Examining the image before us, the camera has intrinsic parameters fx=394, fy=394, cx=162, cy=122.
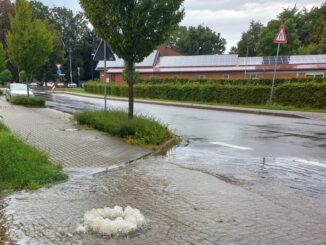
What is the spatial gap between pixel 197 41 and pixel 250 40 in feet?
47.9

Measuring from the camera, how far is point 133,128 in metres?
10.9

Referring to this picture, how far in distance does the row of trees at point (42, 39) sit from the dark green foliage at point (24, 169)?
27.1ft

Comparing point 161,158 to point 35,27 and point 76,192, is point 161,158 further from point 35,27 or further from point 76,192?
point 35,27

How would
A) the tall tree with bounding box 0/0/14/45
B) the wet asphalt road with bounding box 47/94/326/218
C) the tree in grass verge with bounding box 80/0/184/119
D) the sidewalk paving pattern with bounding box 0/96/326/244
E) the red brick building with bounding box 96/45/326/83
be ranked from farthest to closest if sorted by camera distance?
the tall tree with bounding box 0/0/14/45 → the red brick building with bounding box 96/45/326/83 → the tree in grass verge with bounding box 80/0/184/119 → the wet asphalt road with bounding box 47/94/326/218 → the sidewalk paving pattern with bounding box 0/96/326/244

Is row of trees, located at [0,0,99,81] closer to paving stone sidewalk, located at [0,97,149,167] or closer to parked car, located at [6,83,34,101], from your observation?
parked car, located at [6,83,34,101]

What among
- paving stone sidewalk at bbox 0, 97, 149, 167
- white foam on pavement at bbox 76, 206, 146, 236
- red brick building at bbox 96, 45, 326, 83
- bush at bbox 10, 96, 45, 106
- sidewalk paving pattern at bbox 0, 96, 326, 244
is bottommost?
bush at bbox 10, 96, 45, 106

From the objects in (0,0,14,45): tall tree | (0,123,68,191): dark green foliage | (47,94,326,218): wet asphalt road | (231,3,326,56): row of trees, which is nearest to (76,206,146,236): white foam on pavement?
(0,123,68,191): dark green foliage

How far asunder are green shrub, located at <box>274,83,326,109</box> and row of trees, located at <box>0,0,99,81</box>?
12600 millimetres

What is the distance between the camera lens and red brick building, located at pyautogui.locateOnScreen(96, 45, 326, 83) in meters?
53.8

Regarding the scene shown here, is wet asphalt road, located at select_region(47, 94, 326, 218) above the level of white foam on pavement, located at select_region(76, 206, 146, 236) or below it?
below

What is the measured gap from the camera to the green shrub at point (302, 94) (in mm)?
22078

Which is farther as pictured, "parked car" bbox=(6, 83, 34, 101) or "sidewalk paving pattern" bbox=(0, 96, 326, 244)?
"parked car" bbox=(6, 83, 34, 101)

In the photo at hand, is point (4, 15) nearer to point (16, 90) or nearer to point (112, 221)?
point (16, 90)

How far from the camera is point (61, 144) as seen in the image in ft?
33.1
